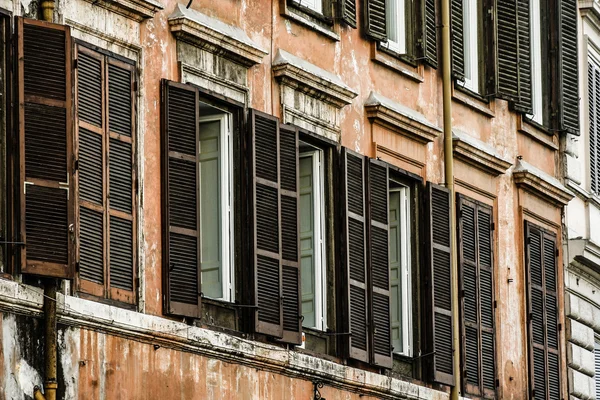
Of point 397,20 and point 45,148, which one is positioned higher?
point 397,20

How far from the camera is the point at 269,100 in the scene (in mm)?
22125

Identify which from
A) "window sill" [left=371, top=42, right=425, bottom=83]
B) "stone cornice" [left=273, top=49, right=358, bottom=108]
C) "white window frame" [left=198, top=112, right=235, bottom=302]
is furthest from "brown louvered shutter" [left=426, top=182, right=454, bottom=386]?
"white window frame" [left=198, top=112, right=235, bottom=302]

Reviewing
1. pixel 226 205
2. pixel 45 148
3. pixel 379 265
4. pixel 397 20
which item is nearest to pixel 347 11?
pixel 397 20

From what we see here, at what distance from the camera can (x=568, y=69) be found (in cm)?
2952

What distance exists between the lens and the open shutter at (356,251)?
23.1 metres

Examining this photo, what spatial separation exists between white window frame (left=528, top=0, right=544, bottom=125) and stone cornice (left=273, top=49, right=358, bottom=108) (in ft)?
18.8

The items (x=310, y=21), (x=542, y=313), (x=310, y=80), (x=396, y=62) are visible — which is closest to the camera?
(x=310, y=80)

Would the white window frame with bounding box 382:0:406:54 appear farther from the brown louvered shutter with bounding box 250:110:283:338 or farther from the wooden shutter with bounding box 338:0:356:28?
the brown louvered shutter with bounding box 250:110:283:338

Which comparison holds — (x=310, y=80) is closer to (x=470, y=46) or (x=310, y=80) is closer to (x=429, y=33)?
(x=429, y=33)

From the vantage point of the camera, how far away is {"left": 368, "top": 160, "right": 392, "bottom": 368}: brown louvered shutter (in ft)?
A: 77.8

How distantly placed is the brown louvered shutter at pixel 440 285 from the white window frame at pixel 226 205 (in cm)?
432

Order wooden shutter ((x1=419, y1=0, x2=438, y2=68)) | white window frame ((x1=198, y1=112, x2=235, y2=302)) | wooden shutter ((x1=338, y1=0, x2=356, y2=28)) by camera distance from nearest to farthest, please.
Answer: white window frame ((x1=198, y1=112, x2=235, y2=302)) → wooden shutter ((x1=338, y1=0, x2=356, y2=28)) → wooden shutter ((x1=419, y1=0, x2=438, y2=68))

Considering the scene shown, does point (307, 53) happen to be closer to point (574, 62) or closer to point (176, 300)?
point (176, 300)

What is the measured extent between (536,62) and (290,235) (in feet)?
25.8
